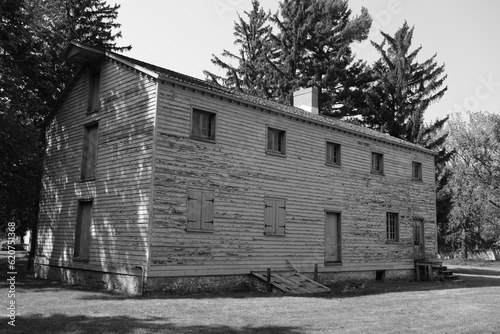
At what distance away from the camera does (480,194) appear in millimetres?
53125

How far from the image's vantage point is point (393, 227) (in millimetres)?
26000

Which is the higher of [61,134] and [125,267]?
[61,134]

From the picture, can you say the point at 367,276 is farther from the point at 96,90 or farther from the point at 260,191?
the point at 96,90

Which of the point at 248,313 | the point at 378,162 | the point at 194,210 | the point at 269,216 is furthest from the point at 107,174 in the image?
the point at 378,162

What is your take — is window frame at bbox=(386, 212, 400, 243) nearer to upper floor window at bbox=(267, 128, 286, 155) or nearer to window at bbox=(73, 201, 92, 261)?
upper floor window at bbox=(267, 128, 286, 155)

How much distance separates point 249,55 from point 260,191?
29.3m

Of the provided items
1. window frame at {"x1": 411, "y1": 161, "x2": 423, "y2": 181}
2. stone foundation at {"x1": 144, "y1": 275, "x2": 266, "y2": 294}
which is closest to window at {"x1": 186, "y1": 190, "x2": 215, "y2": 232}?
stone foundation at {"x1": 144, "y1": 275, "x2": 266, "y2": 294}

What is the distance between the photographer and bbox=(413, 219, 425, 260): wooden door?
27.2m

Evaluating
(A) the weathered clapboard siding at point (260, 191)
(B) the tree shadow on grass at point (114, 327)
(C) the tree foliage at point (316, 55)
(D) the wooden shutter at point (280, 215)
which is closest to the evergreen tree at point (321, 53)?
(C) the tree foliage at point (316, 55)

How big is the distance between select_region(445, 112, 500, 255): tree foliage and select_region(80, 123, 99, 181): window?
141 ft

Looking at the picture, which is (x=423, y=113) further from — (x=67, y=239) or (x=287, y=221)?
(x=67, y=239)

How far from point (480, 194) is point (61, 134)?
153ft

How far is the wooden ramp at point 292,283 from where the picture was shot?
1762 centimetres

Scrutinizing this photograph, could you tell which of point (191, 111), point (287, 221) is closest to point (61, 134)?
point (191, 111)
